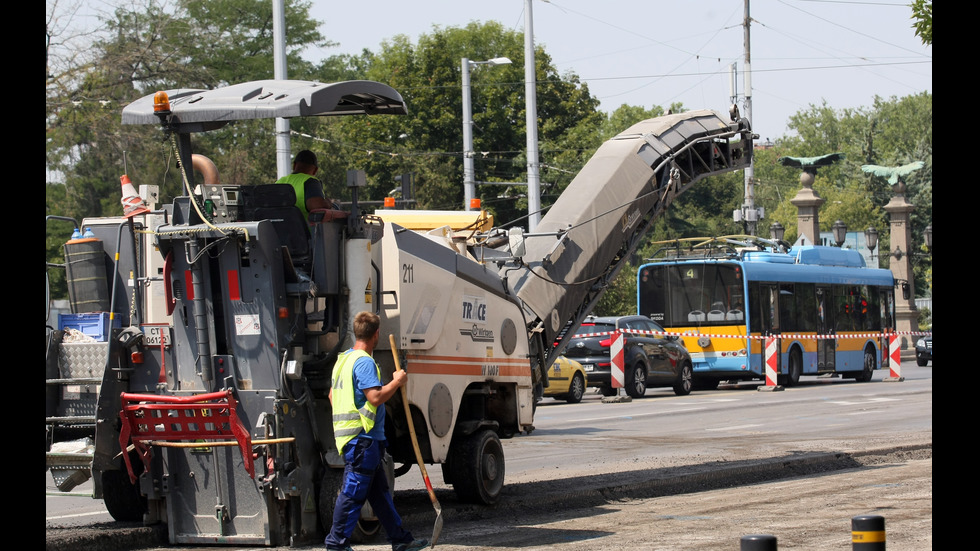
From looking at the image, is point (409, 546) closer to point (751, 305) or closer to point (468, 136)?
point (751, 305)

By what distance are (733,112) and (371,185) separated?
38235 mm

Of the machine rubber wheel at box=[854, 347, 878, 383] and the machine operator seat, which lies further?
the machine rubber wheel at box=[854, 347, 878, 383]

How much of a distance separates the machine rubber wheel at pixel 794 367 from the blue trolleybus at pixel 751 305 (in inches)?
1.0

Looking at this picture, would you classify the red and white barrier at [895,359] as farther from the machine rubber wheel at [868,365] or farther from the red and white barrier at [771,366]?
the red and white barrier at [771,366]

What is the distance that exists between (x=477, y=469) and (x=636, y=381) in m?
17.9

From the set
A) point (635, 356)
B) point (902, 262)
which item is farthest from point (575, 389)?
point (902, 262)

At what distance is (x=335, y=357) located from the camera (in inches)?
357

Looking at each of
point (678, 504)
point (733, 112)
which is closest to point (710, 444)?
point (733, 112)

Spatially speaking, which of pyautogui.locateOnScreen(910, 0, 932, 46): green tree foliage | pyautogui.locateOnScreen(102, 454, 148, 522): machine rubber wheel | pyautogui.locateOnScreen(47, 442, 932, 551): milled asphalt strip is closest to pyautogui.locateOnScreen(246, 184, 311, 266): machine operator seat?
pyautogui.locateOnScreen(47, 442, 932, 551): milled asphalt strip

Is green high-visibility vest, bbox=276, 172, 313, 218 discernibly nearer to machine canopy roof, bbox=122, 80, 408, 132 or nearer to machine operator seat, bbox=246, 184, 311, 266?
machine operator seat, bbox=246, 184, 311, 266

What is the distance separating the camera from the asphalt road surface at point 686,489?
30.0 feet

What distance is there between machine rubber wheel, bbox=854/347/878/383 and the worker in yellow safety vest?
2907 cm

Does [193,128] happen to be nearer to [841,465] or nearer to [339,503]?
[339,503]

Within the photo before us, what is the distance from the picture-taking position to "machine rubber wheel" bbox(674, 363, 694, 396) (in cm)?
2944
